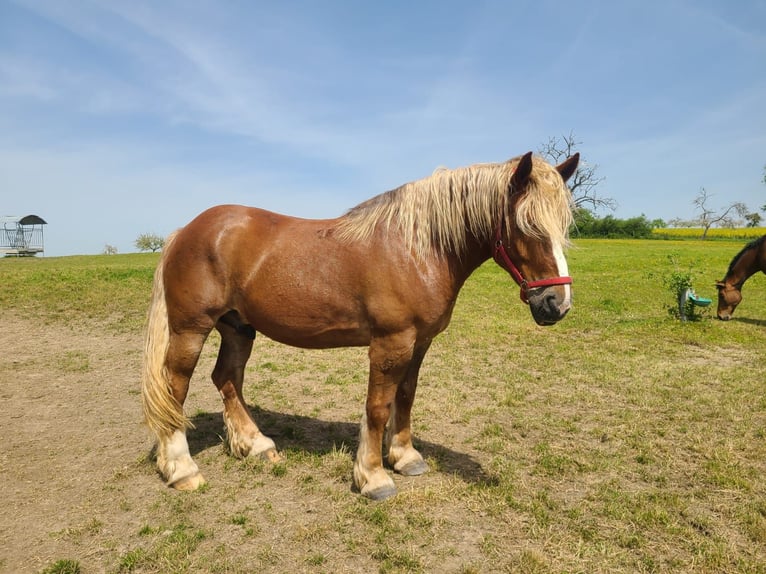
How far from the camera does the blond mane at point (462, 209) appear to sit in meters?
2.79

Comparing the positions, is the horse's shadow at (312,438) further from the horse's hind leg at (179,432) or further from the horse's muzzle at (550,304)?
the horse's muzzle at (550,304)

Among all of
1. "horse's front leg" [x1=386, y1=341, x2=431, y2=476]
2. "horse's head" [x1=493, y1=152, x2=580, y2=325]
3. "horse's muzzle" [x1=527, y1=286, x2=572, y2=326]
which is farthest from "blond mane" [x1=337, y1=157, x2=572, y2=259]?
"horse's front leg" [x1=386, y1=341, x2=431, y2=476]

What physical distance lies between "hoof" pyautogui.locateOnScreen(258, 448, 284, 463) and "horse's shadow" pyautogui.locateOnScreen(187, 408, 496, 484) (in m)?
0.23

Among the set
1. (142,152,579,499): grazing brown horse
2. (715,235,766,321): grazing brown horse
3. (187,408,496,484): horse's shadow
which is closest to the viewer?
(142,152,579,499): grazing brown horse

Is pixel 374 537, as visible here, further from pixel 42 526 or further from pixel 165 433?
pixel 42 526

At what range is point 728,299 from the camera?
1024 cm

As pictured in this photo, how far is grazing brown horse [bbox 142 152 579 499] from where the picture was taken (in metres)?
2.87

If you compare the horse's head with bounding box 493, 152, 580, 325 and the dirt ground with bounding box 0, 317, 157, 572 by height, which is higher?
the horse's head with bounding box 493, 152, 580, 325

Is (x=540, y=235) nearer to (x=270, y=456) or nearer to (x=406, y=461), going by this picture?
(x=406, y=461)

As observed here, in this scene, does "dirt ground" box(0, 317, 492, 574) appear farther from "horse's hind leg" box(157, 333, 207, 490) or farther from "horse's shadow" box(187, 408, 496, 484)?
"horse's hind leg" box(157, 333, 207, 490)

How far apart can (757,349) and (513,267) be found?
7.24m

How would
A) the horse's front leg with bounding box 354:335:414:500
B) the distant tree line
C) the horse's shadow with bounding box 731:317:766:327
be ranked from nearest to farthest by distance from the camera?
the horse's front leg with bounding box 354:335:414:500 → the horse's shadow with bounding box 731:317:766:327 → the distant tree line

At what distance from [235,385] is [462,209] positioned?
8.39 ft

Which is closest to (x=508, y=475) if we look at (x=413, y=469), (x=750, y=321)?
(x=413, y=469)
